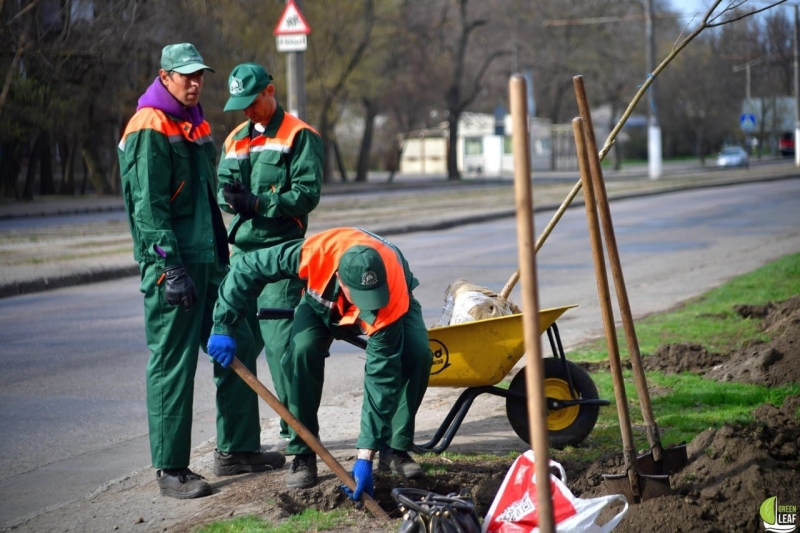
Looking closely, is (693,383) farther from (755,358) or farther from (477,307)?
(477,307)

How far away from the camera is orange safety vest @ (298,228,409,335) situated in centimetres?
429

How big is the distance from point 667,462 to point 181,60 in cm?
293

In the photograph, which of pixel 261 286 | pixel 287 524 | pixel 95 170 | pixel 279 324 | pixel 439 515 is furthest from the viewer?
pixel 95 170

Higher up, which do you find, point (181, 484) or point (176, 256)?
point (176, 256)

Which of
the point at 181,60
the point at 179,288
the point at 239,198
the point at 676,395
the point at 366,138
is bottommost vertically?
the point at 676,395

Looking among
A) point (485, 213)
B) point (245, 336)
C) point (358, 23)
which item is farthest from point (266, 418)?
point (358, 23)

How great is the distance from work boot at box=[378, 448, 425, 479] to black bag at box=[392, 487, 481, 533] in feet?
2.96

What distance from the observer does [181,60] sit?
486 centimetres

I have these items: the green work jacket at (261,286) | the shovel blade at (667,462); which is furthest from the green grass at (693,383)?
the green work jacket at (261,286)

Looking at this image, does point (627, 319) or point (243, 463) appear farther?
point (243, 463)

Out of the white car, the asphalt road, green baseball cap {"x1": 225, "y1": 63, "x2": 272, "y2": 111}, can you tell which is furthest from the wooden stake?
the white car

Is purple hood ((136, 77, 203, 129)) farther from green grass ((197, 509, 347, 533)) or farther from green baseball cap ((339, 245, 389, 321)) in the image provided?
green grass ((197, 509, 347, 533))

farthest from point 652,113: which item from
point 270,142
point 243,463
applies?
point 243,463

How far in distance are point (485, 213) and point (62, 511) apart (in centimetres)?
1883
